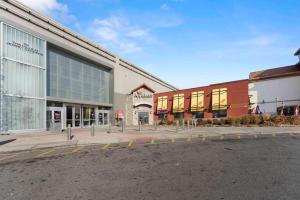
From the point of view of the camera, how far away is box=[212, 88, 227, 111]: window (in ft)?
124

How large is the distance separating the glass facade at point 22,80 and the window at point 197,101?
2355 centimetres

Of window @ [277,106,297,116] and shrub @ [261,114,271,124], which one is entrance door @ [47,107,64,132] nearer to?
shrub @ [261,114,271,124]

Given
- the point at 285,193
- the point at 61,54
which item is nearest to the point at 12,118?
the point at 61,54

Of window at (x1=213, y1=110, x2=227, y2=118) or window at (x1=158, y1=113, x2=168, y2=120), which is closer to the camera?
window at (x1=213, y1=110, x2=227, y2=118)

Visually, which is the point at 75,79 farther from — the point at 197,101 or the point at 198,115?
the point at 198,115

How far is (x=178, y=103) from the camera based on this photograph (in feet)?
145

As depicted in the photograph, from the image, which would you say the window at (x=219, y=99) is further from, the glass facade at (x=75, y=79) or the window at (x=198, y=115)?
the glass facade at (x=75, y=79)

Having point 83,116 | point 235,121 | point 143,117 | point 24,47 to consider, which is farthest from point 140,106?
point 24,47

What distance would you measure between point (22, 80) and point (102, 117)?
15291 mm

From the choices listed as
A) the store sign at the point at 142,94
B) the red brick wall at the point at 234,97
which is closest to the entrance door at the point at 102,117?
the store sign at the point at 142,94

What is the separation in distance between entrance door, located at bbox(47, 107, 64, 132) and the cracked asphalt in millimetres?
16069

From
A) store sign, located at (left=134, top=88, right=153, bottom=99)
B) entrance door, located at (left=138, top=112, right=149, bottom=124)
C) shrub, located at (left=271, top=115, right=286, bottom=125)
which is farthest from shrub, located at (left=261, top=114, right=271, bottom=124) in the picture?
store sign, located at (left=134, top=88, right=153, bottom=99)

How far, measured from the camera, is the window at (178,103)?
4372 cm

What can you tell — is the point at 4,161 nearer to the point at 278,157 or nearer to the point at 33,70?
the point at 278,157
